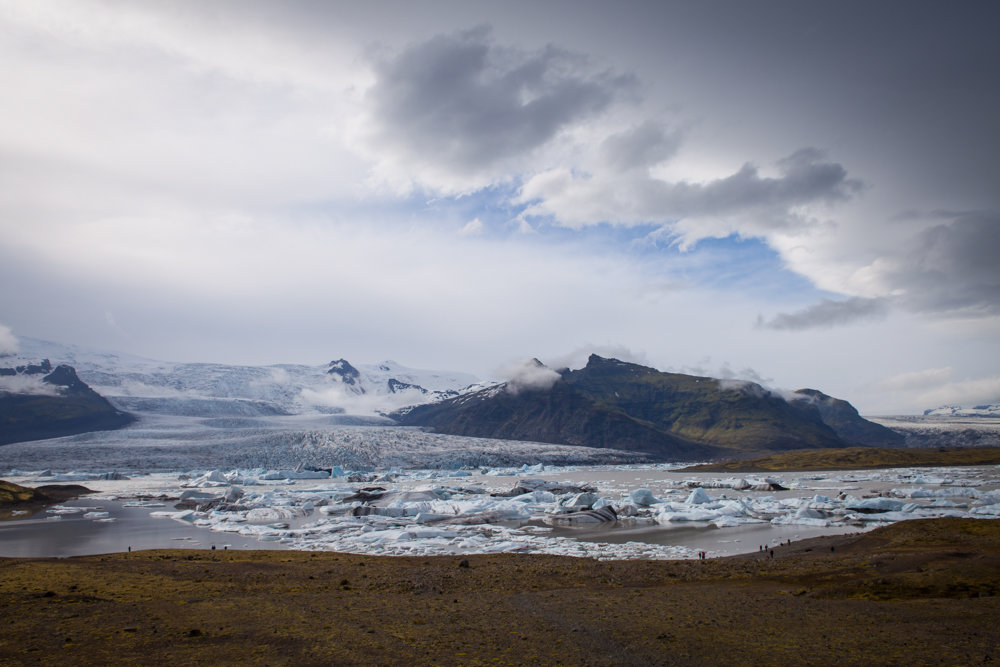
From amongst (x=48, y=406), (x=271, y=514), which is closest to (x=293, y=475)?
(x=271, y=514)

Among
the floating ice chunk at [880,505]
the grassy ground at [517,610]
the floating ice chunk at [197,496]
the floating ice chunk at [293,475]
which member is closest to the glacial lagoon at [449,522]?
the floating ice chunk at [880,505]

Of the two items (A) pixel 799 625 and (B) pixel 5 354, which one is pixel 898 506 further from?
(B) pixel 5 354

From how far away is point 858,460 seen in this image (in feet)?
388

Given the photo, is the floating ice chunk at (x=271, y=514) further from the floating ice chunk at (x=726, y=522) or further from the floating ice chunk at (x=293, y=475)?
the floating ice chunk at (x=293, y=475)

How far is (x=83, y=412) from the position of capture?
496ft

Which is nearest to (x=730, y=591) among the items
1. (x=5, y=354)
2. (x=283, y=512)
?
(x=283, y=512)

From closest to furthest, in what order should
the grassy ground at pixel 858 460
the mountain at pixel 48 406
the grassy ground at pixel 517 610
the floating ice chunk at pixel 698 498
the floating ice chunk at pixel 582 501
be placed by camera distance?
the grassy ground at pixel 517 610 → the floating ice chunk at pixel 582 501 → the floating ice chunk at pixel 698 498 → the grassy ground at pixel 858 460 → the mountain at pixel 48 406

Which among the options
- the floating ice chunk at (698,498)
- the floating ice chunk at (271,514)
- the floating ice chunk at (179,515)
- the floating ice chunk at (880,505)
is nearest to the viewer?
the floating ice chunk at (880,505)

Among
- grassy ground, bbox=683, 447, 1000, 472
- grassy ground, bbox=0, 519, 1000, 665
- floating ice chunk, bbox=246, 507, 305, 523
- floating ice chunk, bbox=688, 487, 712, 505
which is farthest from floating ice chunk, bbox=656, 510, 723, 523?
grassy ground, bbox=683, 447, 1000, 472

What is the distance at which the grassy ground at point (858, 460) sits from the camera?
365 feet

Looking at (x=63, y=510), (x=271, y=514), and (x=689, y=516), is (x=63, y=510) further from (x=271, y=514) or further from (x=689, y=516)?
(x=689, y=516)

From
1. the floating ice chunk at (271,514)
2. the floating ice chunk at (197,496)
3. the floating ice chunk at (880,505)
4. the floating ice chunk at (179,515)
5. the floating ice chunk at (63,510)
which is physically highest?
the floating ice chunk at (880,505)

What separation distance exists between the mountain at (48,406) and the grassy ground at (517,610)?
150 metres

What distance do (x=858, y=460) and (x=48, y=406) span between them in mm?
210168
